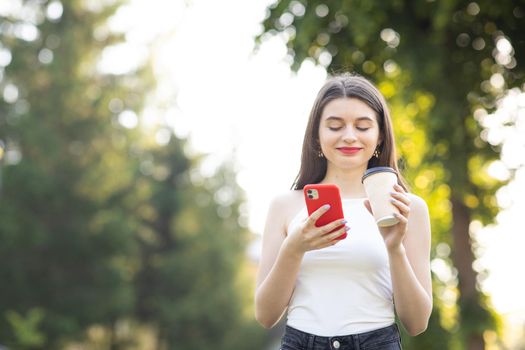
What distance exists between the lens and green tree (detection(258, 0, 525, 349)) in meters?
7.72

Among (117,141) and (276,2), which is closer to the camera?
(276,2)

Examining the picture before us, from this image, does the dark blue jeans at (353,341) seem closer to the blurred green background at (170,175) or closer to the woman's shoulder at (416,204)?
the woman's shoulder at (416,204)

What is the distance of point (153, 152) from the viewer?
26.3 meters

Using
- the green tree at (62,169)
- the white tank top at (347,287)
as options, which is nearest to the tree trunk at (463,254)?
the white tank top at (347,287)

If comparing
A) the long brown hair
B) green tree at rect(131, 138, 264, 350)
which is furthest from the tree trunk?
green tree at rect(131, 138, 264, 350)

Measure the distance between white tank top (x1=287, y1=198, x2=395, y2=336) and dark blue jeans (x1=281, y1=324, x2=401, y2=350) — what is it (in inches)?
0.7

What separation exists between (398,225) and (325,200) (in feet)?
0.76

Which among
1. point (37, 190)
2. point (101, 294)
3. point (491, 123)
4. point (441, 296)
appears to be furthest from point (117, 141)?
point (491, 123)

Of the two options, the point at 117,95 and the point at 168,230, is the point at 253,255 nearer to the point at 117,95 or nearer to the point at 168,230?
the point at 168,230

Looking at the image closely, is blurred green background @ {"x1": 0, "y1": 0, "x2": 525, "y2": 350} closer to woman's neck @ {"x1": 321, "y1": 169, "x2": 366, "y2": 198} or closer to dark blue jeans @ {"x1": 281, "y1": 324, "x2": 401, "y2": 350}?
woman's neck @ {"x1": 321, "y1": 169, "x2": 366, "y2": 198}

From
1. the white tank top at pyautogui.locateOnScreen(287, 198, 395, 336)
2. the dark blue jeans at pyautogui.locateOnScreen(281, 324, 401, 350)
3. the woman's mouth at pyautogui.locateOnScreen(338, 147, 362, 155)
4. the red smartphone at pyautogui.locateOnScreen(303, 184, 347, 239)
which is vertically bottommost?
the dark blue jeans at pyautogui.locateOnScreen(281, 324, 401, 350)

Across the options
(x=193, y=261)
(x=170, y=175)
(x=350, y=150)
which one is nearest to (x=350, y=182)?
(x=350, y=150)

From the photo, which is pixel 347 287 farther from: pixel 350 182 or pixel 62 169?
pixel 62 169

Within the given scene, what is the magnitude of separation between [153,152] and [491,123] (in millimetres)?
18279
